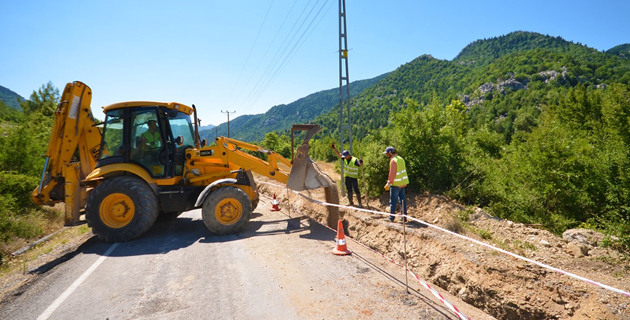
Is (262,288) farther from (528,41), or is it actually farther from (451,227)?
(528,41)

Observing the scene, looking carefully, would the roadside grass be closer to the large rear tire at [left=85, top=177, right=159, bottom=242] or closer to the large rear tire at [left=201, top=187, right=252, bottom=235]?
the large rear tire at [left=85, top=177, right=159, bottom=242]

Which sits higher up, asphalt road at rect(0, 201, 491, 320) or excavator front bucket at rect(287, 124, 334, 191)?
excavator front bucket at rect(287, 124, 334, 191)

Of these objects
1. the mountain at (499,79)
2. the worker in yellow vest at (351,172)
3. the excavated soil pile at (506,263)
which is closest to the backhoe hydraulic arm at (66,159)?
the excavated soil pile at (506,263)

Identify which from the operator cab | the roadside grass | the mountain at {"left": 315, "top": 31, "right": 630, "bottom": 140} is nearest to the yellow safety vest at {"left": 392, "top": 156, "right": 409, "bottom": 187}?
the operator cab

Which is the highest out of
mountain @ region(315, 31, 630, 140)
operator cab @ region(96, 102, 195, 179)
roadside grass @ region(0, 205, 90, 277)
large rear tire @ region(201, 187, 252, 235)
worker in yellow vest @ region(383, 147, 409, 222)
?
mountain @ region(315, 31, 630, 140)

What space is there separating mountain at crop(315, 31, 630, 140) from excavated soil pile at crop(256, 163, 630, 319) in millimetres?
49945

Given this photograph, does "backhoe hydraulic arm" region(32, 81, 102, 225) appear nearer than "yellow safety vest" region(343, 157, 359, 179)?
Yes

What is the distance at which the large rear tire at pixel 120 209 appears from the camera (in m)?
6.09

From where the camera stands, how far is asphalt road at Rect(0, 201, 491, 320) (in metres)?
3.46

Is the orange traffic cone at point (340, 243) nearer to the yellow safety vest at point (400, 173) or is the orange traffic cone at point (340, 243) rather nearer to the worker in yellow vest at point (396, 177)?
the worker in yellow vest at point (396, 177)

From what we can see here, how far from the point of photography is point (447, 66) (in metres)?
160

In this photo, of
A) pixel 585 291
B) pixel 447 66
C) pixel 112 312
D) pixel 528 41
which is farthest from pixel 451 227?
pixel 528 41

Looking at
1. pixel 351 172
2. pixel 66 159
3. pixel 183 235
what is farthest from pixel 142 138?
pixel 351 172

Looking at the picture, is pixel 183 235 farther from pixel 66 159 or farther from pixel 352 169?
pixel 352 169
